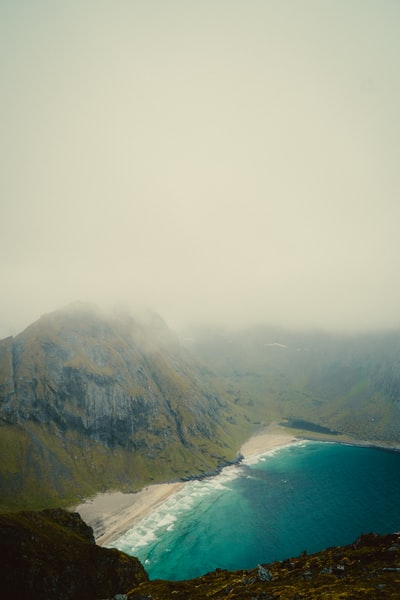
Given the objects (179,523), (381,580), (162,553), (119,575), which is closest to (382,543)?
(381,580)

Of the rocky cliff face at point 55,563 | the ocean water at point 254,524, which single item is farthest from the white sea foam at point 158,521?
the rocky cliff face at point 55,563

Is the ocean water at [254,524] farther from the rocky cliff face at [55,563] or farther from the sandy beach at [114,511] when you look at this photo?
the rocky cliff face at [55,563]

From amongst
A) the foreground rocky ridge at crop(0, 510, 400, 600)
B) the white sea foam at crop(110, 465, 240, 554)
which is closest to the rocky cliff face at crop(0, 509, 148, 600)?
the foreground rocky ridge at crop(0, 510, 400, 600)

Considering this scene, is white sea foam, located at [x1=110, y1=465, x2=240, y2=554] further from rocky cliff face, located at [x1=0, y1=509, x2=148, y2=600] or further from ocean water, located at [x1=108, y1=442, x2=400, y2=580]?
rocky cliff face, located at [x1=0, y1=509, x2=148, y2=600]

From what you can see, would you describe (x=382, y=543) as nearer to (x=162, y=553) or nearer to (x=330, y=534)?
(x=330, y=534)

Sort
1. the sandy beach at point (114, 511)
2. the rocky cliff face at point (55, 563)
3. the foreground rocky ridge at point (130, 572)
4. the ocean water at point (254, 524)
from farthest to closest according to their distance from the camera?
the sandy beach at point (114, 511), the ocean water at point (254, 524), the rocky cliff face at point (55, 563), the foreground rocky ridge at point (130, 572)

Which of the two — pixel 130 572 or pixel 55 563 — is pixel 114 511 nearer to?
pixel 130 572
